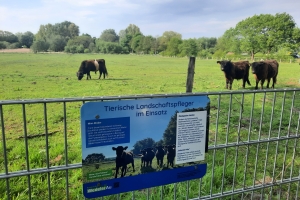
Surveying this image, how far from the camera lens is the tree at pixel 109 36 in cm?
1831

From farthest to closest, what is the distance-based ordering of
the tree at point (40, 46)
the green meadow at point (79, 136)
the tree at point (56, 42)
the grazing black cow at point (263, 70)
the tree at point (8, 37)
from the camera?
the tree at point (56, 42) → the tree at point (40, 46) → the tree at point (8, 37) → the grazing black cow at point (263, 70) → the green meadow at point (79, 136)

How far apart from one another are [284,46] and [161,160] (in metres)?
22.2

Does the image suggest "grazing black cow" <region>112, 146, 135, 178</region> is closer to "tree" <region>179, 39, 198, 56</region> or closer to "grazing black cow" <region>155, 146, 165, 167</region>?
"grazing black cow" <region>155, 146, 165, 167</region>

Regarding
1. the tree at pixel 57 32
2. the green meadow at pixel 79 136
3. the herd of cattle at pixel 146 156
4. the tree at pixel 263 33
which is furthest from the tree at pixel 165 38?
the herd of cattle at pixel 146 156

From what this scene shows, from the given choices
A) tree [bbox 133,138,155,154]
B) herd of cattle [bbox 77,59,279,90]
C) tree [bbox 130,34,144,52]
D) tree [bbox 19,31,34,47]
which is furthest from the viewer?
tree [bbox 130,34,144,52]

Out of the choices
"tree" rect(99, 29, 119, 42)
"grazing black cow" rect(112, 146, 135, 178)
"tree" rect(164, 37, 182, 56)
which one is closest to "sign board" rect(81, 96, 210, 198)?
"grazing black cow" rect(112, 146, 135, 178)

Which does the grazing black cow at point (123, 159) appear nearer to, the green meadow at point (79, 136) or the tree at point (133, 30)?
the green meadow at point (79, 136)

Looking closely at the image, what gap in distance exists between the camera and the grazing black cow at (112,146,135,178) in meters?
1.71

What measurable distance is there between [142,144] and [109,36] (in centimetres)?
1786

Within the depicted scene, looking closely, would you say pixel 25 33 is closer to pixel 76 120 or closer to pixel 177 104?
pixel 76 120

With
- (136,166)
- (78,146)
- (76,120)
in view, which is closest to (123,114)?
(136,166)

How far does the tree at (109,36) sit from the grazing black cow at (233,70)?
8.89 metres

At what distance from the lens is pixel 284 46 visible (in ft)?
67.3

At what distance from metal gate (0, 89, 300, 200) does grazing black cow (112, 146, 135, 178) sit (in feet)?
0.95
